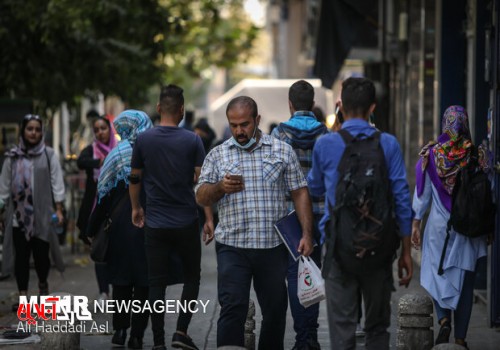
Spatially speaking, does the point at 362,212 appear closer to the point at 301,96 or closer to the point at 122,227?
the point at 301,96

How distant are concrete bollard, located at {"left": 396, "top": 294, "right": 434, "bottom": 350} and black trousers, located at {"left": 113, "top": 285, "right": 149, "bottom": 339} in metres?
2.05

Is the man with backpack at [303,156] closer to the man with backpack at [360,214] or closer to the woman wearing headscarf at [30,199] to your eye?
the man with backpack at [360,214]

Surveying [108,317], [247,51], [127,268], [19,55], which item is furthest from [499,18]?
[247,51]

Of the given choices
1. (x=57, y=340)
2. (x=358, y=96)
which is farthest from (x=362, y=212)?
(x=57, y=340)

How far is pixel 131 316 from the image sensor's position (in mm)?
9547

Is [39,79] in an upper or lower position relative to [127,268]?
upper

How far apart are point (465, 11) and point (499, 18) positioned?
164 inches

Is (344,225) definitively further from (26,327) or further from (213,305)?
(213,305)

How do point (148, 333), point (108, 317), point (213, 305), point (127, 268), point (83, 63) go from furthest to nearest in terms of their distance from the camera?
point (83, 63)
point (213, 305)
point (108, 317)
point (148, 333)
point (127, 268)

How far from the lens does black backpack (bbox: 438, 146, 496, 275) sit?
873cm

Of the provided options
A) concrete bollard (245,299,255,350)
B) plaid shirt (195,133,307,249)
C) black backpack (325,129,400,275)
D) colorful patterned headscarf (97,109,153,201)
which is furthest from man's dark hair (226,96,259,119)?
colorful patterned headscarf (97,109,153,201)

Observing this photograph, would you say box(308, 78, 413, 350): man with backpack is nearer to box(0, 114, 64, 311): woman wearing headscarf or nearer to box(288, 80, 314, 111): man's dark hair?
box(288, 80, 314, 111): man's dark hair

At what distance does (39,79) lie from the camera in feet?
59.2

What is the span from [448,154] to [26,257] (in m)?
4.57
